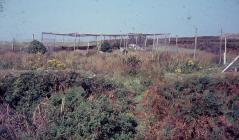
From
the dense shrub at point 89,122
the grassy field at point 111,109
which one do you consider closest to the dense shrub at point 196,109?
the grassy field at point 111,109

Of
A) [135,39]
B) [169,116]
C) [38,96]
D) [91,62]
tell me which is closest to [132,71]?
[91,62]

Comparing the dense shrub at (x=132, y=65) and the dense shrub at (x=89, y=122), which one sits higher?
the dense shrub at (x=132, y=65)

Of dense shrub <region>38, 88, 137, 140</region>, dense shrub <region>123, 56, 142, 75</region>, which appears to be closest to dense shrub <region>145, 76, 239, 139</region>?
dense shrub <region>38, 88, 137, 140</region>

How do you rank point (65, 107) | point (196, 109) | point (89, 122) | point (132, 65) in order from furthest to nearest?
point (132, 65), point (65, 107), point (196, 109), point (89, 122)

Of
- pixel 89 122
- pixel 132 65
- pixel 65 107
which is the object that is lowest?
pixel 89 122

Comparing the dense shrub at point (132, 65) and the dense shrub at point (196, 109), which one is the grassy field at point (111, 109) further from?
the dense shrub at point (132, 65)

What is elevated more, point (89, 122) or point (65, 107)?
point (65, 107)

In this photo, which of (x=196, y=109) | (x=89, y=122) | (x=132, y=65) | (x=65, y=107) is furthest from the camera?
(x=132, y=65)

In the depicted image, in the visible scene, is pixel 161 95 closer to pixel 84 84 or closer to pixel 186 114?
pixel 186 114

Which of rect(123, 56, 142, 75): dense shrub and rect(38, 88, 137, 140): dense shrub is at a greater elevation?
rect(123, 56, 142, 75): dense shrub

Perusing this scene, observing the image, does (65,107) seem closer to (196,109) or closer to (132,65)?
(196,109)

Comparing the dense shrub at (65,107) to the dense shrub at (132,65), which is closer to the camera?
the dense shrub at (65,107)

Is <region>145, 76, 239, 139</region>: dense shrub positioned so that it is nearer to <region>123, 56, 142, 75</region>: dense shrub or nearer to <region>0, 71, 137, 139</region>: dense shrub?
<region>0, 71, 137, 139</region>: dense shrub

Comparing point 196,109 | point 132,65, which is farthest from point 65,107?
point 132,65
